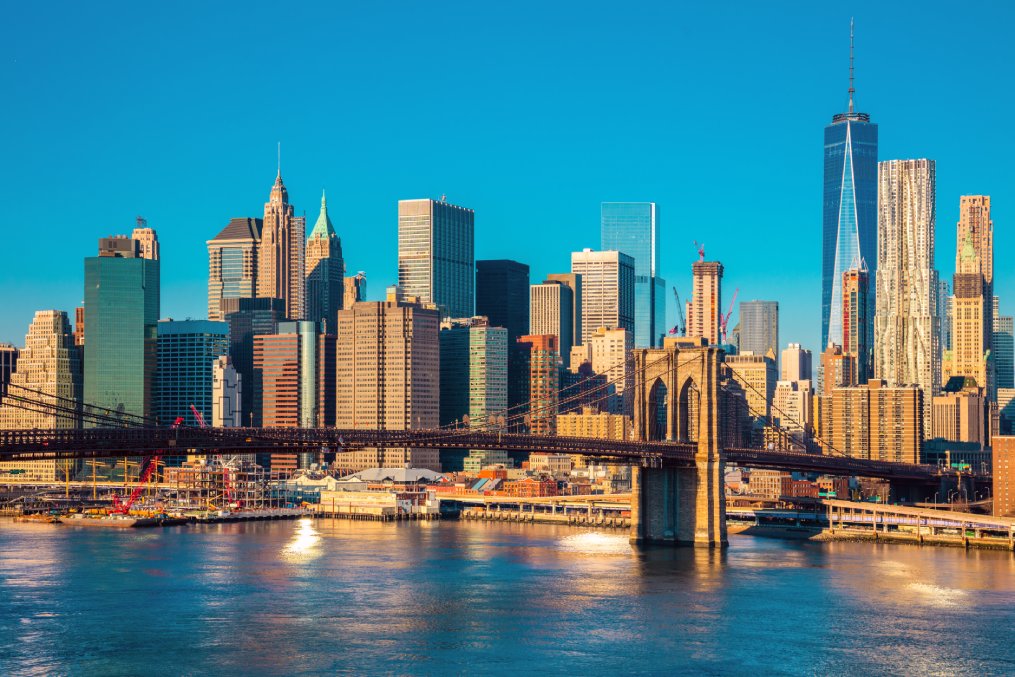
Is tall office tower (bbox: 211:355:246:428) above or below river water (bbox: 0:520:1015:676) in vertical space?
above

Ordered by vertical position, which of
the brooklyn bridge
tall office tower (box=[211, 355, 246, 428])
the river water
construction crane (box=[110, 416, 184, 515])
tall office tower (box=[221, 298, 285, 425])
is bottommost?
the river water

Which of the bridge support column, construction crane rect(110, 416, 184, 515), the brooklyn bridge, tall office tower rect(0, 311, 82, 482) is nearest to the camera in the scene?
the brooklyn bridge

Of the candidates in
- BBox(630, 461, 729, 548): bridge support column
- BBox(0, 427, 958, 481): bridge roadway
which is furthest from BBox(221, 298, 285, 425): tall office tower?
BBox(630, 461, 729, 548): bridge support column

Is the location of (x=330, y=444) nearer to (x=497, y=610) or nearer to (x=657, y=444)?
(x=657, y=444)

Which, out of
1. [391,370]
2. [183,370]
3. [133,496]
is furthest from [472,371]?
[133,496]

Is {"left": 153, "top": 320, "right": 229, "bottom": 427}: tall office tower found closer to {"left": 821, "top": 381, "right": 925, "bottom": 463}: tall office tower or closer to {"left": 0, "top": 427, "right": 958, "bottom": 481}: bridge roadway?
{"left": 821, "top": 381, "right": 925, "bottom": 463}: tall office tower

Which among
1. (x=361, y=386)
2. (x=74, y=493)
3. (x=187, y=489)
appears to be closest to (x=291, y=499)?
(x=187, y=489)
